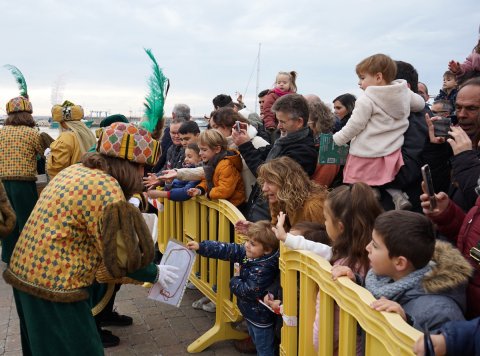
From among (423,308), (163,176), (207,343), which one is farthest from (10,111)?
(423,308)

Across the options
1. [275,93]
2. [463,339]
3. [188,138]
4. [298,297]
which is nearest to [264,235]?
[298,297]

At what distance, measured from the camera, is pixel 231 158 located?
4.29 metres

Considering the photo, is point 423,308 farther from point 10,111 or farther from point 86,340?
point 10,111

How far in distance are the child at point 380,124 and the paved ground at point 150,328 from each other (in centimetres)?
193

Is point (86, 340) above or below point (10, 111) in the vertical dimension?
below

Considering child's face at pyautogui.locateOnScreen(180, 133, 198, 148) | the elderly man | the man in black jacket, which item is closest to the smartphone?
the elderly man

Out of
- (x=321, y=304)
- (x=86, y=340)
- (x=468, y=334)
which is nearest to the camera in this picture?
(x=468, y=334)

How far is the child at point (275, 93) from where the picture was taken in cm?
587

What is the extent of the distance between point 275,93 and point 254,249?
3043mm

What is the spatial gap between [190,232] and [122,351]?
1282 millimetres

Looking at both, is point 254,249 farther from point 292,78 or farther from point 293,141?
point 292,78

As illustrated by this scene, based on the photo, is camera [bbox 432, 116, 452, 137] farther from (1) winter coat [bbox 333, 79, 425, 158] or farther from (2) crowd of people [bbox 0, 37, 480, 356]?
(1) winter coat [bbox 333, 79, 425, 158]

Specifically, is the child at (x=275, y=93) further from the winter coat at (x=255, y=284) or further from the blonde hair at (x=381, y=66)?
the winter coat at (x=255, y=284)

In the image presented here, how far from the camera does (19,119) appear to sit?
6.43 m
